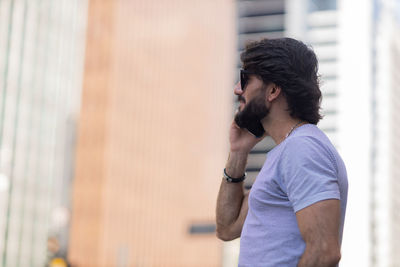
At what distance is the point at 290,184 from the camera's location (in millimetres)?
1930

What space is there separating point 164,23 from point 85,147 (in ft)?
86.2

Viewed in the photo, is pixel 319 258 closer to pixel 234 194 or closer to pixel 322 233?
pixel 322 233

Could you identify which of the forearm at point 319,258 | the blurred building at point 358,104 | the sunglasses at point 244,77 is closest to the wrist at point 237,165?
the sunglasses at point 244,77

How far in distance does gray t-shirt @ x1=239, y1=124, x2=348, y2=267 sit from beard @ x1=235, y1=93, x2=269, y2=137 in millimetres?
154

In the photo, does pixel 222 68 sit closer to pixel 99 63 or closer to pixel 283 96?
pixel 99 63

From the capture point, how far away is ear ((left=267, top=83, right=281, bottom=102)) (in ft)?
7.11

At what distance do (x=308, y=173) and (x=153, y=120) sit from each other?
9534 centimetres

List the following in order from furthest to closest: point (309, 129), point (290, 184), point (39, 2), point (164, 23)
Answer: point (164, 23)
point (39, 2)
point (309, 129)
point (290, 184)

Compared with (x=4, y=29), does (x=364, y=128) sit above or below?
below

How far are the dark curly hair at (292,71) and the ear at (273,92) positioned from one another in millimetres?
14

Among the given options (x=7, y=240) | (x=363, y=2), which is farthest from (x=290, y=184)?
(x=363, y=2)

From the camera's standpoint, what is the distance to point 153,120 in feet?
318

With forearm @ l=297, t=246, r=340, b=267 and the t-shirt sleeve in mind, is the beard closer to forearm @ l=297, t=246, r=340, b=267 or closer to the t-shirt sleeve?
the t-shirt sleeve

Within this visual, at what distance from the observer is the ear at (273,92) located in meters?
2.17
